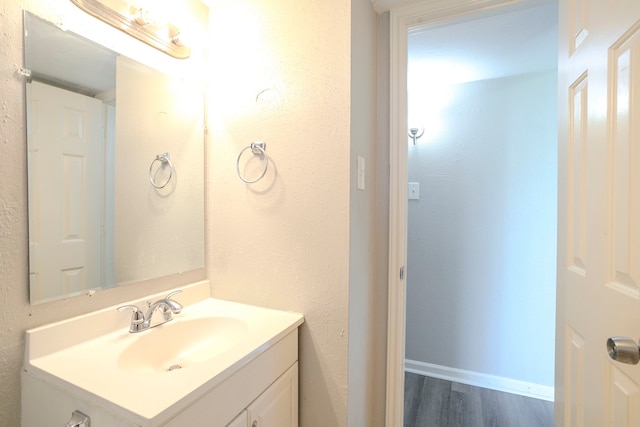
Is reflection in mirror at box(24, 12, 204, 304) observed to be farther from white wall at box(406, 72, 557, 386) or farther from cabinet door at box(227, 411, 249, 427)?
white wall at box(406, 72, 557, 386)

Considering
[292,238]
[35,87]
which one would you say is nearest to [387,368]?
[292,238]

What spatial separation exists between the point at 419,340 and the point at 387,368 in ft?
3.50

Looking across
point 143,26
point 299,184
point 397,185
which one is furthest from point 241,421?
point 143,26

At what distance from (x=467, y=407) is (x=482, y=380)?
31 centimetres

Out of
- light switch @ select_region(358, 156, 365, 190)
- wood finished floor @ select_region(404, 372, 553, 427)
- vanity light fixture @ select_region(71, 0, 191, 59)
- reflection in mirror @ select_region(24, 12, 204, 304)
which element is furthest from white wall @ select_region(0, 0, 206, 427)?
wood finished floor @ select_region(404, 372, 553, 427)

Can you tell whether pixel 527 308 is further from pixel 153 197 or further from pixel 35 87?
pixel 35 87

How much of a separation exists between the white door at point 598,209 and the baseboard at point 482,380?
115 centimetres

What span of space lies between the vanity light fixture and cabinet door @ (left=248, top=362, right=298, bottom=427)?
4.17 ft

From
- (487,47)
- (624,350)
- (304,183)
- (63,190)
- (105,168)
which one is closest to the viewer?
(624,350)

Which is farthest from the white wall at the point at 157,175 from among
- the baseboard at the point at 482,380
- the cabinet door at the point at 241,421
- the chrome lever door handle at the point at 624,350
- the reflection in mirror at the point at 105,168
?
the baseboard at the point at 482,380

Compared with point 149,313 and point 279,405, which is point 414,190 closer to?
point 279,405

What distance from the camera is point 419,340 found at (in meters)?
2.22

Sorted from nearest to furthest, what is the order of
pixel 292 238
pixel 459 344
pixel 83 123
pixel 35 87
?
pixel 35 87
pixel 83 123
pixel 292 238
pixel 459 344

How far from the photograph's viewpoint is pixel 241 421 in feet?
2.63
